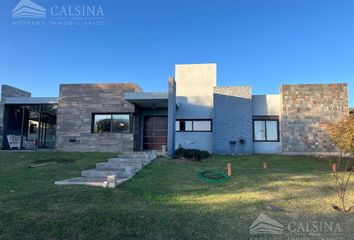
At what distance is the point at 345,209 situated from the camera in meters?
5.47

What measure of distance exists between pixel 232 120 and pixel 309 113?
4875 millimetres

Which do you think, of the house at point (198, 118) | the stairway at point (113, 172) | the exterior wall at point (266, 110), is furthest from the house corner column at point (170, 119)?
the exterior wall at point (266, 110)

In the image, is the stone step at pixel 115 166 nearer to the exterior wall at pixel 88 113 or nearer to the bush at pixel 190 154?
the bush at pixel 190 154

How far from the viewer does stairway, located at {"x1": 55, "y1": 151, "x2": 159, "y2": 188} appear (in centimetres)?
722

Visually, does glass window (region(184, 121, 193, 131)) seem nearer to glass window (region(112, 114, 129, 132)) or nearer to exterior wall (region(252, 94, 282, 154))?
glass window (region(112, 114, 129, 132))

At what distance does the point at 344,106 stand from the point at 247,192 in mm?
12244

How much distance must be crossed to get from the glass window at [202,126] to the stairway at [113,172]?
4800mm

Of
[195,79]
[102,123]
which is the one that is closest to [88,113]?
[102,123]

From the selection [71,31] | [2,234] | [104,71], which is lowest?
[2,234]

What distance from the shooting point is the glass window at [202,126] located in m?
16.3

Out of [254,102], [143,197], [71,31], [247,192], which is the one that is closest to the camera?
[143,197]

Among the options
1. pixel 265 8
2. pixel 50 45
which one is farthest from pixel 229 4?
pixel 50 45

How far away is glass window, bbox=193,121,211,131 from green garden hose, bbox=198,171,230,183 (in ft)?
23.3

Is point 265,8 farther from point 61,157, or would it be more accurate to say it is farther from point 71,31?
point 61,157
